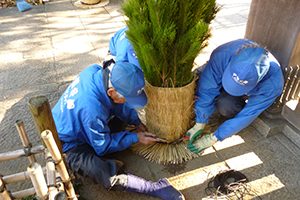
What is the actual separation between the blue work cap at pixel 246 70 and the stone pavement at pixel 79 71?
75 cm

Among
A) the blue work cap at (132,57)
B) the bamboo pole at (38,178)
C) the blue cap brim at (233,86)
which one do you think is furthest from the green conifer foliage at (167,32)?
the bamboo pole at (38,178)

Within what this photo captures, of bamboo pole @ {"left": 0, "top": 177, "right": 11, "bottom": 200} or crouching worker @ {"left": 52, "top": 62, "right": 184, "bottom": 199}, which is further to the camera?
crouching worker @ {"left": 52, "top": 62, "right": 184, "bottom": 199}

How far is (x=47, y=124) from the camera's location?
1.34 metres

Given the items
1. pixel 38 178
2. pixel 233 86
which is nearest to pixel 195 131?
pixel 233 86

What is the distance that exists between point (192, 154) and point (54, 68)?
2.50m

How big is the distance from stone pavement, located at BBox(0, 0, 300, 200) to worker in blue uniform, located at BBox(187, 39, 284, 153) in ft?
0.93

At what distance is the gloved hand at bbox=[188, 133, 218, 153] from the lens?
2.17 m

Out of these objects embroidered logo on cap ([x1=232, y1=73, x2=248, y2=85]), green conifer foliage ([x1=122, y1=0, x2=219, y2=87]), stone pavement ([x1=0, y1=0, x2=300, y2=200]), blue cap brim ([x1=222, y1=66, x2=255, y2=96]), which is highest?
green conifer foliage ([x1=122, y1=0, x2=219, y2=87])

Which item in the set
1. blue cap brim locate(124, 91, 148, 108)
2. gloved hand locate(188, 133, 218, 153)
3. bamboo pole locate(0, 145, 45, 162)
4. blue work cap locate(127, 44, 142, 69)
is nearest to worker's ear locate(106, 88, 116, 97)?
blue cap brim locate(124, 91, 148, 108)

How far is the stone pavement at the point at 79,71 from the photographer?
2.00m

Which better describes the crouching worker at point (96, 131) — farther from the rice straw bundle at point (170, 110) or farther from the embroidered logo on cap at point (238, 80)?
the embroidered logo on cap at point (238, 80)

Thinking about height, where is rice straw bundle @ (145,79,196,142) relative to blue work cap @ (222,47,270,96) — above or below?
below

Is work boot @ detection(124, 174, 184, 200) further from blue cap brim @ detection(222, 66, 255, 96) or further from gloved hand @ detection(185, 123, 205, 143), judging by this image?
blue cap brim @ detection(222, 66, 255, 96)

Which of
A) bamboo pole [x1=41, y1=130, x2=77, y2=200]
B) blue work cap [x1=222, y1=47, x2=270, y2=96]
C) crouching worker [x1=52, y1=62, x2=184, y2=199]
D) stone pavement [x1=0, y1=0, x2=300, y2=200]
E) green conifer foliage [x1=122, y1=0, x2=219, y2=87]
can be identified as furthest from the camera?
stone pavement [x1=0, y1=0, x2=300, y2=200]
